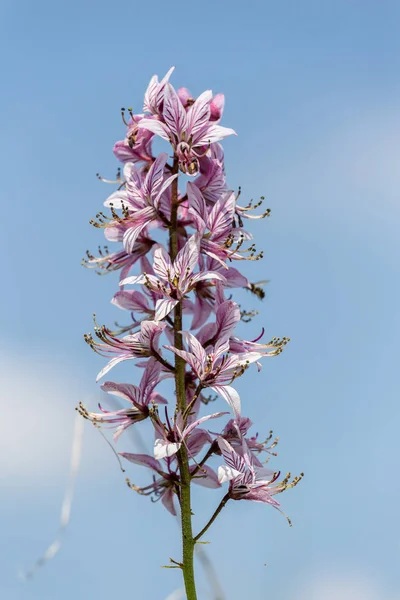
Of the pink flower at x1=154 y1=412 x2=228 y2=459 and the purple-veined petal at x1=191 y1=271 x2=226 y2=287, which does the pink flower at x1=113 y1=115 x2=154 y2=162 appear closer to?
the purple-veined petal at x1=191 y1=271 x2=226 y2=287

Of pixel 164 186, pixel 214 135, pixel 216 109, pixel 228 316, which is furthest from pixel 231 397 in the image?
pixel 216 109

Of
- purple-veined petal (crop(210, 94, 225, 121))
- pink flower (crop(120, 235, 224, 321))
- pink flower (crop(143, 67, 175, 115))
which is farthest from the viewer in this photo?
purple-veined petal (crop(210, 94, 225, 121))

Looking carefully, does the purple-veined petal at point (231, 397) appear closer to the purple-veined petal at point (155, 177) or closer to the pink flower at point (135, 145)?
the purple-veined petal at point (155, 177)

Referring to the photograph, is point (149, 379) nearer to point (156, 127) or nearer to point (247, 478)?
point (247, 478)

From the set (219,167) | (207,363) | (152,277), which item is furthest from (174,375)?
(219,167)

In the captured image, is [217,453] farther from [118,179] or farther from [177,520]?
[118,179]

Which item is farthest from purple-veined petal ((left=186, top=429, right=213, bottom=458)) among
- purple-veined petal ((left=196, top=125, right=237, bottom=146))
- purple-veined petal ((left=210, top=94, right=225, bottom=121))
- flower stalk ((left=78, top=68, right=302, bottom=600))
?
purple-veined petal ((left=210, top=94, right=225, bottom=121))

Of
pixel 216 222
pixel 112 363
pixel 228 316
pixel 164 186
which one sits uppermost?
pixel 164 186
